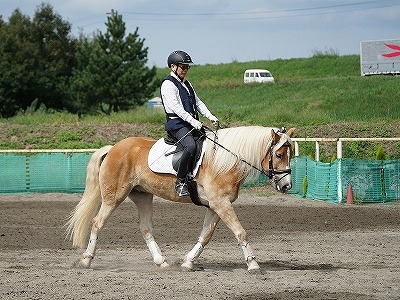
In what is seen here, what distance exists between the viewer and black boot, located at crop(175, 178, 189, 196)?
10.6 m

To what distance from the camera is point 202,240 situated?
34.9 ft

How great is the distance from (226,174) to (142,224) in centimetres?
162

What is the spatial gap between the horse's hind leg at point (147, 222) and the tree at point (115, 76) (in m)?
37.4

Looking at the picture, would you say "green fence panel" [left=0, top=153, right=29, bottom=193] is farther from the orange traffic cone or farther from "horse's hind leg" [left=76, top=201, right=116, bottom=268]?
"horse's hind leg" [left=76, top=201, right=116, bottom=268]

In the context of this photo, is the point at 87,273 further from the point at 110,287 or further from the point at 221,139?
the point at 221,139

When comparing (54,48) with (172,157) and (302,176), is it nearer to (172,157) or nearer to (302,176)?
(302,176)

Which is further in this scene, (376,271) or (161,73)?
(161,73)

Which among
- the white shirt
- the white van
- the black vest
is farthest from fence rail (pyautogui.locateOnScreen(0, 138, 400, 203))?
the white van

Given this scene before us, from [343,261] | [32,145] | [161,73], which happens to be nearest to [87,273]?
[343,261]

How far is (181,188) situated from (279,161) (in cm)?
132

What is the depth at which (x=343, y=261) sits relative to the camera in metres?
11.2

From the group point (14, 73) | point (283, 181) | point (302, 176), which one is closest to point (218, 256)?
point (283, 181)

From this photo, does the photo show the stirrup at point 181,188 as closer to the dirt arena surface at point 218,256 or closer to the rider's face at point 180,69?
the dirt arena surface at point 218,256

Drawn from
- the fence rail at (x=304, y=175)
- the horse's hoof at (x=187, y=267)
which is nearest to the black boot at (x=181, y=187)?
the horse's hoof at (x=187, y=267)
